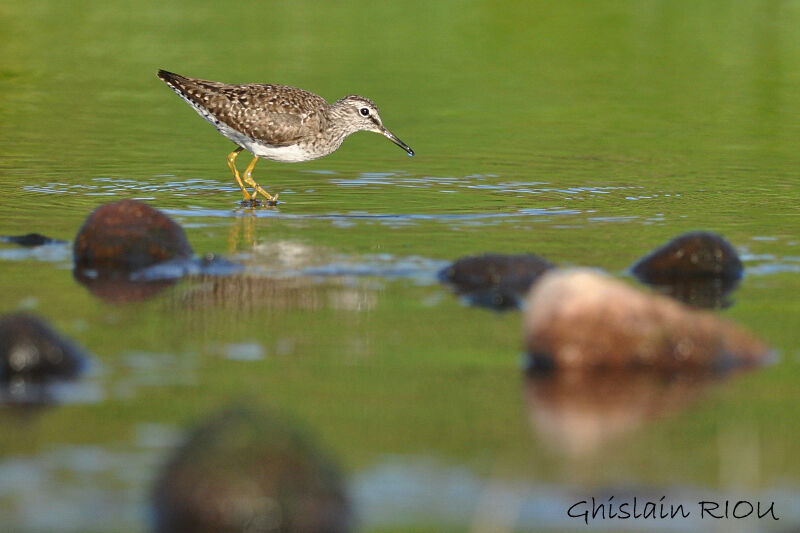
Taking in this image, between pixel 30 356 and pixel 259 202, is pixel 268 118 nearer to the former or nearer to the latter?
pixel 259 202

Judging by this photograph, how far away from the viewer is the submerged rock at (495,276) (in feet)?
31.5

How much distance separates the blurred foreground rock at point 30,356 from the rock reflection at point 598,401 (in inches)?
102

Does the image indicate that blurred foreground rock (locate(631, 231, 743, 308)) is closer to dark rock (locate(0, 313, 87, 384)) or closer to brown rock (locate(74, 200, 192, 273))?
brown rock (locate(74, 200, 192, 273))

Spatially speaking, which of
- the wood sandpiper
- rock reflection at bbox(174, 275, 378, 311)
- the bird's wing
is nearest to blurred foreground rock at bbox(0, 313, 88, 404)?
rock reflection at bbox(174, 275, 378, 311)

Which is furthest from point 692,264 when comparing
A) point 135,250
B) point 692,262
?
point 135,250

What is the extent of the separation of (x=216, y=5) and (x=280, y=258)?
23.0 meters

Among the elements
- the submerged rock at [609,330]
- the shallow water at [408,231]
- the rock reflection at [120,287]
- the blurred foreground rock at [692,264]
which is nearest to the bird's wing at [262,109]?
the shallow water at [408,231]

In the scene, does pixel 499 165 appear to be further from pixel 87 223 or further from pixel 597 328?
pixel 597 328

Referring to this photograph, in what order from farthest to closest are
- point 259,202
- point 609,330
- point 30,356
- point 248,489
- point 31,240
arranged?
point 259,202
point 31,240
point 609,330
point 30,356
point 248,489

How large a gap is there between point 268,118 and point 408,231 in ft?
10.8

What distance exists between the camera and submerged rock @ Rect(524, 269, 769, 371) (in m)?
7.55

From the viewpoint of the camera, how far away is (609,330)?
7.61 m

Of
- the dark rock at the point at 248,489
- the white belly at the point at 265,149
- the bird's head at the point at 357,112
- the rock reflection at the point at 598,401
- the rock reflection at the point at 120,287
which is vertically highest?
the bird's head at the point at 357,112

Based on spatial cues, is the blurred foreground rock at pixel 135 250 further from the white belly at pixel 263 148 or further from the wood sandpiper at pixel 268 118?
the white belly at pixel 263 148
